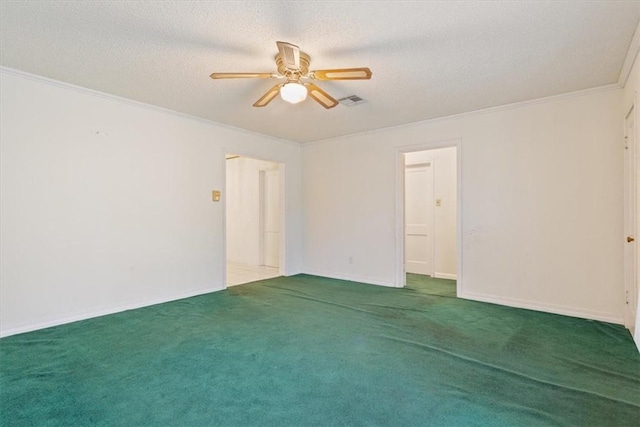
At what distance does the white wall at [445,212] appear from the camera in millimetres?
5785

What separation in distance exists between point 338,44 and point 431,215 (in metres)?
4.20

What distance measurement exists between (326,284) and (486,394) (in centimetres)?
331

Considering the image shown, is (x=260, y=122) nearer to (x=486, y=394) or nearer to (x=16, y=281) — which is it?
(x=16, y=281)

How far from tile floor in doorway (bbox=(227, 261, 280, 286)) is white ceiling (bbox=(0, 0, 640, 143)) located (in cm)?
315

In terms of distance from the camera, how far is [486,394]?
2072 mm

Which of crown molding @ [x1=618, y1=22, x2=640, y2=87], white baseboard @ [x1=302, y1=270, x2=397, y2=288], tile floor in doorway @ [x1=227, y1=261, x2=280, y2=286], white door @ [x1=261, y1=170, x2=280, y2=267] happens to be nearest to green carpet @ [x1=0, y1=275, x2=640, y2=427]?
white baseboard @ [x1=302, y1=270, x2=397, y2=288]

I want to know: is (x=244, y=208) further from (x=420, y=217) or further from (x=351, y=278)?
(x=420, y=217)

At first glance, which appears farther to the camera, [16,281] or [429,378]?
[16,281]

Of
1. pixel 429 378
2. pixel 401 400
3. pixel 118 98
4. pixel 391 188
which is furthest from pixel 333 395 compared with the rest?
pixel 118 98

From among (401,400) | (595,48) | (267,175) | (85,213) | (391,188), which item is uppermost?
(595,48)

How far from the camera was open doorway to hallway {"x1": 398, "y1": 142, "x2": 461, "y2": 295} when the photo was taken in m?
5.80

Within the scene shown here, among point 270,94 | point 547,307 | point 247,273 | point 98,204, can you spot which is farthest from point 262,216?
point 547,307

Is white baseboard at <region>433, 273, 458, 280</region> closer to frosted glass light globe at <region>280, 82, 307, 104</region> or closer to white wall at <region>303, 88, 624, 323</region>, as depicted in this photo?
white wall at <region>303, 88, 624, 323</region>

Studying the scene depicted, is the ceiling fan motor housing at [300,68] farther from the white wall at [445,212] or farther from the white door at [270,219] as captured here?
the white door at [270,219]
